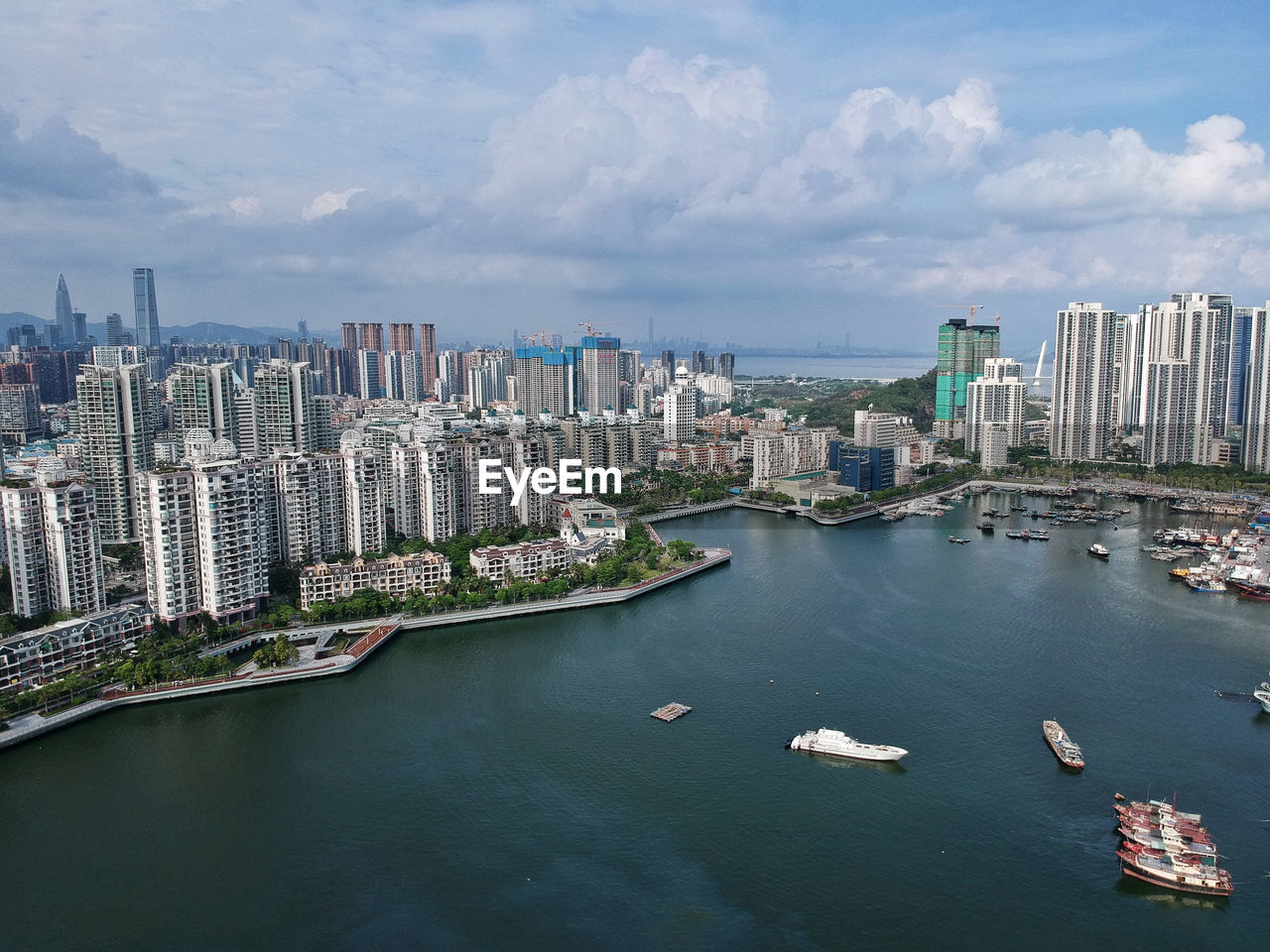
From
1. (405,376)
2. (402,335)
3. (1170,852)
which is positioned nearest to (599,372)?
(405,376)

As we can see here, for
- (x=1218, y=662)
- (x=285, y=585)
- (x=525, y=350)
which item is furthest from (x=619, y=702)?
(x=525, y=350)

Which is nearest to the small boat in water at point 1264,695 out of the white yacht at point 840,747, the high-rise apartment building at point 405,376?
the white yacht at point 840,747

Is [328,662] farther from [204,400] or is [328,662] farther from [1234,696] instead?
[204,400]

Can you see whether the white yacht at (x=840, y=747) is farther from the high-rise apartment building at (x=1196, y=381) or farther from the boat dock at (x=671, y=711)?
the high-rise apartment building at (x=1196, y=381)

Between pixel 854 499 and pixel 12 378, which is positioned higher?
pixel 12 378

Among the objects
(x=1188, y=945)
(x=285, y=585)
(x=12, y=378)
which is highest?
(x=12, y=378)

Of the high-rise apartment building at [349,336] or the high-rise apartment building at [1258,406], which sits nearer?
the high-rise apartment building at [1258,406]

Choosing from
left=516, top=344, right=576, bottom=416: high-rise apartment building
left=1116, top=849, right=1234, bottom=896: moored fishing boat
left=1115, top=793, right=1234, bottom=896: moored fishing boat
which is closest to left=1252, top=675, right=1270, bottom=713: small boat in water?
left=1115, top=793, right=1234, bottom=896: moored fishing boat

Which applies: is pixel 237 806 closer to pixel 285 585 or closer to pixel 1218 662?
pixel 285 585
